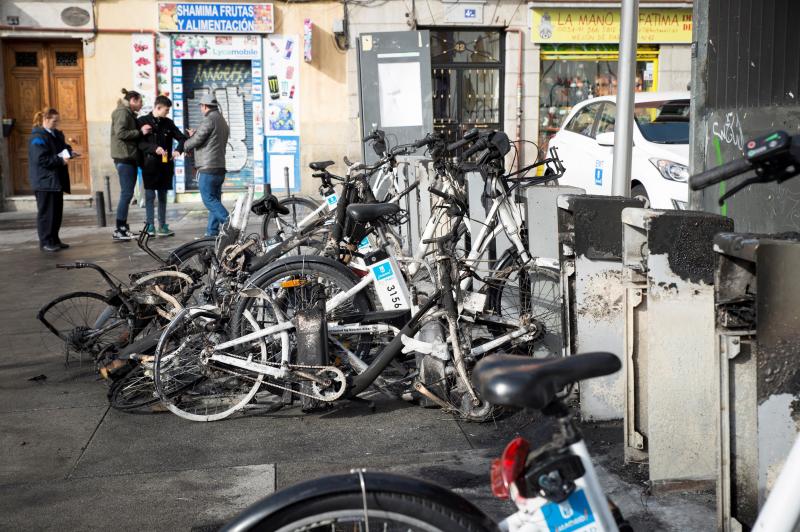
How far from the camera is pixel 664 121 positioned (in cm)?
1140

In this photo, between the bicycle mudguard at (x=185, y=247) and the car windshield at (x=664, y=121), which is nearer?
the bicycle mudguard at (x=185, y=247)

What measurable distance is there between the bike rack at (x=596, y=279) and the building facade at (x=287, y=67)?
13.6 metres

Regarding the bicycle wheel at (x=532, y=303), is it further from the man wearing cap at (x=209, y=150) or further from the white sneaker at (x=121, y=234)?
the white sneaker at (x=121, y=234)

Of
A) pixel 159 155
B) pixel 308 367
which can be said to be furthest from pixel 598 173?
pixel 308 367

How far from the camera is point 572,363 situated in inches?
85.3

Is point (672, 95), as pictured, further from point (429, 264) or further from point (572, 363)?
point (572, 363)

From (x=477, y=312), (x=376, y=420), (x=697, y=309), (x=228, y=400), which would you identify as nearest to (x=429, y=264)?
(x=477, y=312)

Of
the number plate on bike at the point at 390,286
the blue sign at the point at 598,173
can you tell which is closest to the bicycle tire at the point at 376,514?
the number plate on bike at the point at 390,286

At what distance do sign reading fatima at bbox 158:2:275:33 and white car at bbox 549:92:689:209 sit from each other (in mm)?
7776

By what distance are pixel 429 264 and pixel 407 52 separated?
9.83 meters

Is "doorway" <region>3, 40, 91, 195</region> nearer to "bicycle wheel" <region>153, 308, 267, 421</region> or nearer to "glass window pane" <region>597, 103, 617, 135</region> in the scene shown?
"glass window pane" <region>597, 103, 617, 135</region>

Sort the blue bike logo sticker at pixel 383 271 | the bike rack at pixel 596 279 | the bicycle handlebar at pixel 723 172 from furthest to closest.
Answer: the blue bike logo sticker at pixel 383 271
the bike rack at pixel 596 279
the bicycle handlebar at pixel 723 172

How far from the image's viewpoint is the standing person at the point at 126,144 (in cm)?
1284

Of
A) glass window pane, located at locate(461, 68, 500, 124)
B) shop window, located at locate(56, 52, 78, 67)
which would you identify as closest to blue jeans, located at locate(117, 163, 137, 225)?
shop window, located at locate(56, 52, 78, 67)
